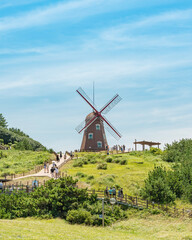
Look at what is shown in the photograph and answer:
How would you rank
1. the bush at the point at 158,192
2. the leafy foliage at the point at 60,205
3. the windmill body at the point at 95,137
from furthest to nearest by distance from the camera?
the windmill body at the point at 95,137 → the bush at the point at 158,192 → the leafy foliage at the point at 60,205

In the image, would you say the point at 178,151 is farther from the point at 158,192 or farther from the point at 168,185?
the point at 158,192

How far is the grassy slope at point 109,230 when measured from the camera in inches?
1009

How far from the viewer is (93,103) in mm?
76750

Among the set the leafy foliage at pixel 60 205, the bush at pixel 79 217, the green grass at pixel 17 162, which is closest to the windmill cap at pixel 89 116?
the green grass at pixel 17 162

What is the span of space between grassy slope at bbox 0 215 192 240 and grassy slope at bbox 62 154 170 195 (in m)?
9.55

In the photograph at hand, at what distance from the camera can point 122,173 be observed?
52031mm

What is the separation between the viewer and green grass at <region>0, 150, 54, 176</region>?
186 ft

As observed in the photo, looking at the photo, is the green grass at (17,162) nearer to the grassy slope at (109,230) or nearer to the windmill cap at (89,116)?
the windmill cap at (89,116)

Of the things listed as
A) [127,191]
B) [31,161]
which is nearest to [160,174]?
[127,191]

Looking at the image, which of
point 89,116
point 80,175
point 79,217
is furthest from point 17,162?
point 79,217

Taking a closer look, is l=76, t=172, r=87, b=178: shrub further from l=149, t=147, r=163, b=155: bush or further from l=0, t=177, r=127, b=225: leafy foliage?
l=149, t=147, r=163, b=155: bush

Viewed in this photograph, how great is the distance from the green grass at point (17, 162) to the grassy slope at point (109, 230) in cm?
2309

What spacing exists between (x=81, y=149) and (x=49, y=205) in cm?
3995

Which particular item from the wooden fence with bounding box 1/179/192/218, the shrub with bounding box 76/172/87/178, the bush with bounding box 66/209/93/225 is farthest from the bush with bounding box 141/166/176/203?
the shrub with bounding box 76/172/87/178
